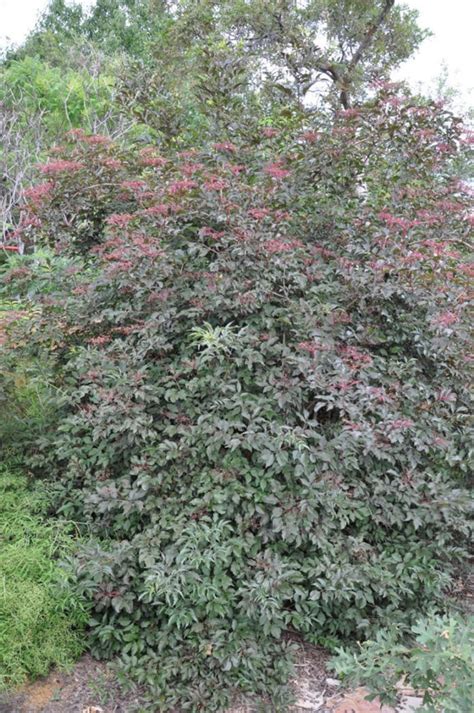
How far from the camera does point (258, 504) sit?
2.29 meters

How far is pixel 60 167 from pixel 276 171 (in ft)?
3.15

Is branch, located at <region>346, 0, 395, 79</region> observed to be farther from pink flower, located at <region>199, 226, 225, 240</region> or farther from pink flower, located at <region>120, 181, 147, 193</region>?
pink flower, located at <region>199, 226, 225, 240</region>

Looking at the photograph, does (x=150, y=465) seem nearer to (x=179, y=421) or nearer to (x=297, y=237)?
(x=179, y=421)

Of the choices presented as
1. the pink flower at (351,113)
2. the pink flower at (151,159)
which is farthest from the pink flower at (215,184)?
the pink flower at (351,113)

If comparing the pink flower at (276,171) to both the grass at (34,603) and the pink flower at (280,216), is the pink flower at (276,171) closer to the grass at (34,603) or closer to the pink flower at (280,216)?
the pink flower at (280,216)

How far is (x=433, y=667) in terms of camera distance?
4.86ft

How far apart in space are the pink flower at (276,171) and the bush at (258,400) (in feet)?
0.03

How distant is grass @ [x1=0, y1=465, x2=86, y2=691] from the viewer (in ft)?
6.75

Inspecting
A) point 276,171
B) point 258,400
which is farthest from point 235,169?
point 258,400

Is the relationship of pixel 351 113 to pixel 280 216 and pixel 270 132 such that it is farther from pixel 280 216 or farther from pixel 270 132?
pixel 280 216

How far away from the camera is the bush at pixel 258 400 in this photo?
7.19ft

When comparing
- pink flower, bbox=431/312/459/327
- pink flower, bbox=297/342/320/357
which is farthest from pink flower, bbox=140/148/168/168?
pink flower, bbox=431/312/459/327

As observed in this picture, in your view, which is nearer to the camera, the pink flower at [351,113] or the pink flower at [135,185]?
the pink flower at [135,185]

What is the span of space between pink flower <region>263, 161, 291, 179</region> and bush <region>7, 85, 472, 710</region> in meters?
0.01
